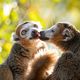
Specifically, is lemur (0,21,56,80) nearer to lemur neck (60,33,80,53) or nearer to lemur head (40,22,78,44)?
lemur head (40,22,78,44)

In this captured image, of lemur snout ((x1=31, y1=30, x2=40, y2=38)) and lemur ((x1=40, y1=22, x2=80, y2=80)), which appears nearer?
lemur ((x1=40, y1=22, x2=80, y2=80))

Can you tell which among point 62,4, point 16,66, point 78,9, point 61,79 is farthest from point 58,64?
point 62,4

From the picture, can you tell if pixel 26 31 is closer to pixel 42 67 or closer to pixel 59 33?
pixel 59 33

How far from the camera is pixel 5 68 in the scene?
39.6ft

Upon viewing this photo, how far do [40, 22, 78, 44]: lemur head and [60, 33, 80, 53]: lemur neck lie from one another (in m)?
0.06

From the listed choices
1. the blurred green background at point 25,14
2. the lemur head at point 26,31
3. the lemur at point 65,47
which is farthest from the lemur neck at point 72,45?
the blurred green background at point 25,14

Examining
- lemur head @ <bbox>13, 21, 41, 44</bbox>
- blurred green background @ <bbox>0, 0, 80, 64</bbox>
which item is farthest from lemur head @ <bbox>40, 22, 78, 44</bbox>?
blurred green background @ <bbox>0, 0, 80, 64</bbox>

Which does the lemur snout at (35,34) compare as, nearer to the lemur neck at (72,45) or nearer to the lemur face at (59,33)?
the lemur face at (59,33)

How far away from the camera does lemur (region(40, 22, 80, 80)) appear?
35.2ft

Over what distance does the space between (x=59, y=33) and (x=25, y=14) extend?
2760 millimetres

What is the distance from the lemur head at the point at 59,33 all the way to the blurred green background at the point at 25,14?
4.42 feet

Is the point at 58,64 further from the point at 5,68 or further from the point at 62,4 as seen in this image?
the point at 62,4

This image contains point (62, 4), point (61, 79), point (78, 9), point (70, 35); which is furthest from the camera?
point (62, 4)

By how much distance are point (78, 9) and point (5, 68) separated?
195 cm
